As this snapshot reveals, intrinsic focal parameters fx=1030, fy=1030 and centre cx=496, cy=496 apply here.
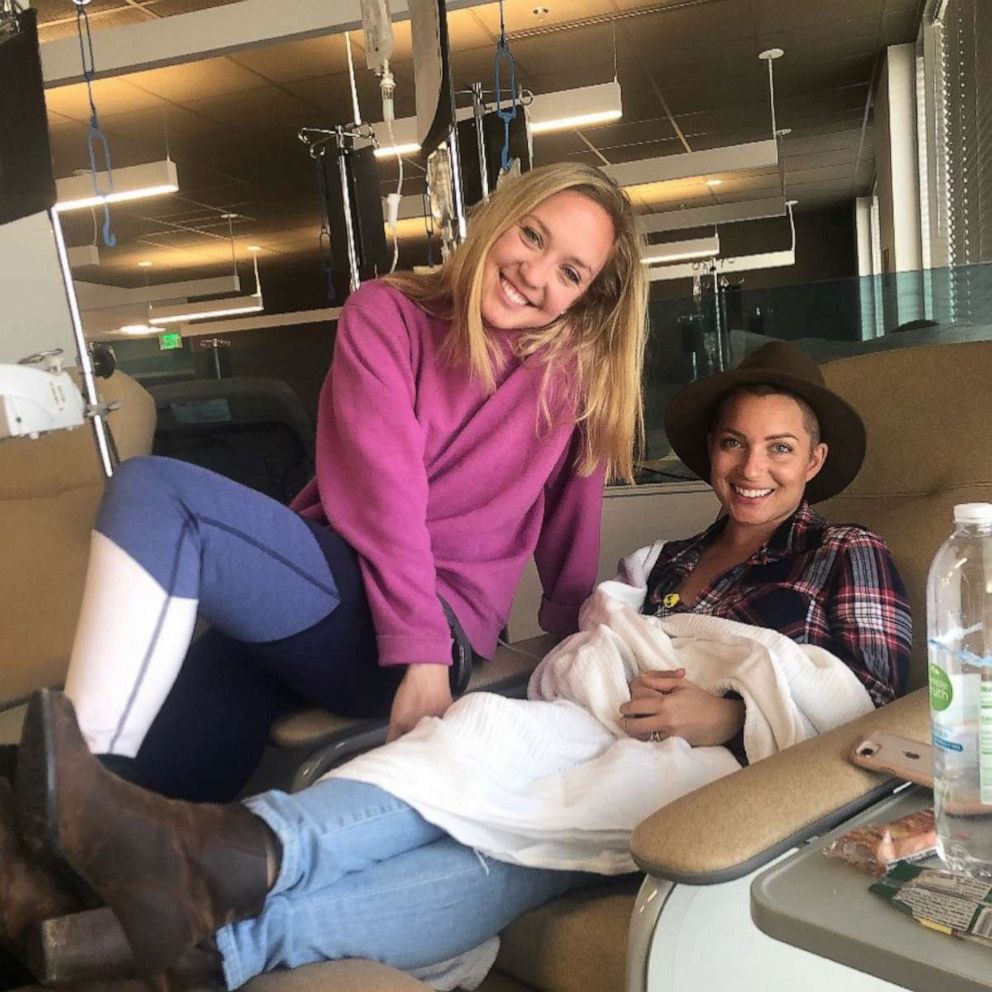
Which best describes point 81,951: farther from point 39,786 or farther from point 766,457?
point 766,457

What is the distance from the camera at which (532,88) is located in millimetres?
6422

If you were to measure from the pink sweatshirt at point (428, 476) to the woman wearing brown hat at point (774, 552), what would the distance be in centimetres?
20

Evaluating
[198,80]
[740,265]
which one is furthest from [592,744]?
[740,265]

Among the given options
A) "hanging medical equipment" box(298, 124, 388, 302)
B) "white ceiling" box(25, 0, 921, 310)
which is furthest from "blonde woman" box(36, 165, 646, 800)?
"white ceiling" box(25, 0, 921, 310)

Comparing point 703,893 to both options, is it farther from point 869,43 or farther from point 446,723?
point 869,43

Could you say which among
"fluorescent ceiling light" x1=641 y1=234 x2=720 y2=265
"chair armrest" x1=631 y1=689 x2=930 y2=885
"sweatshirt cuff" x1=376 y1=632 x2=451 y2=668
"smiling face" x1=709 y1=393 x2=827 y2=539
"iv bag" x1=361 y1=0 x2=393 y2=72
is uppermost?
"fluorescent ceiling light" x1=641 y1=234 x2=720 y2=265

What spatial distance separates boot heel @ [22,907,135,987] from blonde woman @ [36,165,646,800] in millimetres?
174

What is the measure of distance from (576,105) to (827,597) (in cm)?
450

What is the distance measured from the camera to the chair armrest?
2.67 feet

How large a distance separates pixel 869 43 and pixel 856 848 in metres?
6.46

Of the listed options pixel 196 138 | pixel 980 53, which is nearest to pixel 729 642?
pixel 980 53

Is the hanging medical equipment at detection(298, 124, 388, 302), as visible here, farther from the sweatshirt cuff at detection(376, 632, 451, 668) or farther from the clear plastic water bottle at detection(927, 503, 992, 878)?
the clear plastic water bottle at detection(927, 503, 992, 878)

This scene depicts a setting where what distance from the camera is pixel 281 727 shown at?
1365mm

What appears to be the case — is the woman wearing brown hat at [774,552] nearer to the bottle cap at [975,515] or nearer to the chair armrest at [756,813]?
the chair armrest at [756,813]
